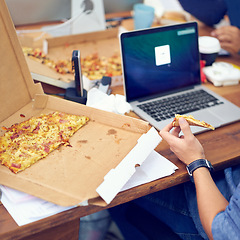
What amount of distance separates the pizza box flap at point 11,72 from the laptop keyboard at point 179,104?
437 millimetres

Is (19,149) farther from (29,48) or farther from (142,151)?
(29,48)

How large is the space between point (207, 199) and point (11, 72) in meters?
0.70

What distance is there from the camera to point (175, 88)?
124cm

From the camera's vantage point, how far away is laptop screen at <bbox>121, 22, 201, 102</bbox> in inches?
43.4

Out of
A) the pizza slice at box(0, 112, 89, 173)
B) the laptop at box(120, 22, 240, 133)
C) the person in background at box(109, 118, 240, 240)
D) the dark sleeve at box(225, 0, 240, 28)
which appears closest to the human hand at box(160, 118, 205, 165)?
the person in background at box(109, 118, 240, 240)

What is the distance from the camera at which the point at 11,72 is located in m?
0.91

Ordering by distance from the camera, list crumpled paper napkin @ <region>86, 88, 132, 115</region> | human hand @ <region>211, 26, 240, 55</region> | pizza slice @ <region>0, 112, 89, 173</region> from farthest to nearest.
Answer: human hand @ <region>211, 26, 240, 55</region> < crumpled paper napkin @ <region>86, 88, 132, 115</region> < pizza slice @ <region>0, 112, 89, 173</region>

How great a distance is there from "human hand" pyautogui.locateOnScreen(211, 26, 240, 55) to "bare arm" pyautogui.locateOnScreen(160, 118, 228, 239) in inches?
38.3

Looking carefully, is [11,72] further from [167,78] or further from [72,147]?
[167,78]

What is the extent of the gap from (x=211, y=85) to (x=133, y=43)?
468 millimetres

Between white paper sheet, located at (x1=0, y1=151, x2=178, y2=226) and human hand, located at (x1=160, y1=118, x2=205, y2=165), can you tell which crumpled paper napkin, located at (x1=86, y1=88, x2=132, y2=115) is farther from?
white paper sheet, located at (x1=0, y1=151, x2=178, y2=226)

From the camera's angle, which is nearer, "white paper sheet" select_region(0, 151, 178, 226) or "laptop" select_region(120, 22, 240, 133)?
"white paper sheet" select_region(0, 151, 178, 226)

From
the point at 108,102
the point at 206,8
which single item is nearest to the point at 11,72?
the point at 108,102

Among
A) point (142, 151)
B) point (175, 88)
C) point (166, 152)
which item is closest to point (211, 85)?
point (175, 88)
